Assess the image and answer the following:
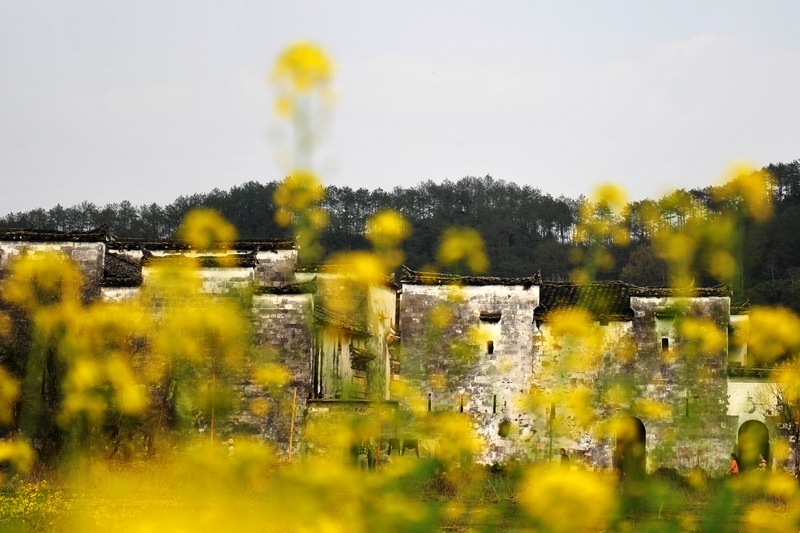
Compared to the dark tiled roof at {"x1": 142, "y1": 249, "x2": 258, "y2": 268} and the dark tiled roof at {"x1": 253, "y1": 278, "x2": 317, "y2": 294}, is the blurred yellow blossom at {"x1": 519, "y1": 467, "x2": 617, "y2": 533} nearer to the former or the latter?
the dark tiled roof at {"x1": 253, "y1": 278, "x2": 317, "y2": 294}

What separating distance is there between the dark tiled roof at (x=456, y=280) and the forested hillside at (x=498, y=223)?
67.6 feet

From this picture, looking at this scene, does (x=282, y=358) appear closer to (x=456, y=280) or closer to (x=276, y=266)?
(x=276, y=266)

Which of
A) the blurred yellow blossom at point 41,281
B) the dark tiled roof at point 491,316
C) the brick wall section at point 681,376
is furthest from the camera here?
the dark tiled roof at point 491,316

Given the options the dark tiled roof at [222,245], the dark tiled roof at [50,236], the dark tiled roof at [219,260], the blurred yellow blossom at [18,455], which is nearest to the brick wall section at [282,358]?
the dark tiled roof at [219,260]

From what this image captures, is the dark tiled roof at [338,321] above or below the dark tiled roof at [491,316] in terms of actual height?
below

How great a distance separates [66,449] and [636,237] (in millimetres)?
45827

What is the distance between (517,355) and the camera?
28281 mm

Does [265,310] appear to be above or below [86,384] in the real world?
above

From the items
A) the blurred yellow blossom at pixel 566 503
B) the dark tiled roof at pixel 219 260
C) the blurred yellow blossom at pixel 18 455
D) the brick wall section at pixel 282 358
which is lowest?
the blurred yellow blossom at pixel 18 455

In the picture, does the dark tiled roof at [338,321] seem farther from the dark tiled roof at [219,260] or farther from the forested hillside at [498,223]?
the forested hillside at [498,223]

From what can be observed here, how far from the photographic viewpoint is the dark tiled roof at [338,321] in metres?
29.2

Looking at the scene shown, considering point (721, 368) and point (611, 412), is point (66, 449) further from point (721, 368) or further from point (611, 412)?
point (721, 368)

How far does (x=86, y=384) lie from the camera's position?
26.3m

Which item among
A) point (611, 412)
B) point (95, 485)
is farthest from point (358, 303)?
point (95, 485)
